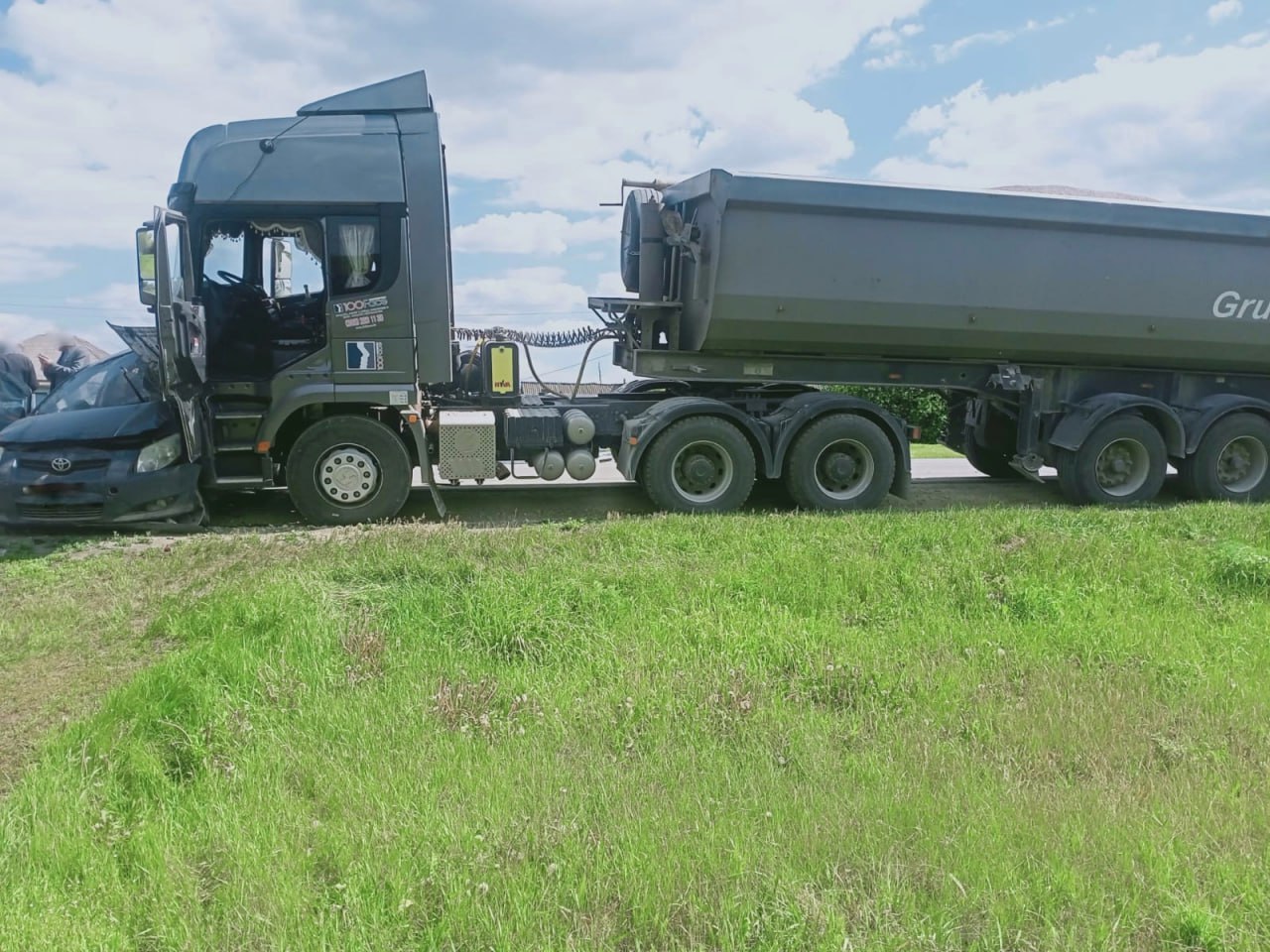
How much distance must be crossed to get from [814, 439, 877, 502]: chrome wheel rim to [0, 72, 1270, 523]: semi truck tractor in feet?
0.07

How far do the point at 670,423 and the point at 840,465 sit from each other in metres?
1.76

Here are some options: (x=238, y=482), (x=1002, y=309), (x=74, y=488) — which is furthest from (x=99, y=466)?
(x=1002, y=309)

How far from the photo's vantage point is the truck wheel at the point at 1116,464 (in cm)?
954

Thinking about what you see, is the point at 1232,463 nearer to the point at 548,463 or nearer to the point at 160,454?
the point at 548,463

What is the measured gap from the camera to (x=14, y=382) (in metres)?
11.4

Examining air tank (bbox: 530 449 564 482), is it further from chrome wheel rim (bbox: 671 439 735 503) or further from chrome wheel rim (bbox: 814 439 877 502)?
chrome wheel rim (bbox: 814 439 877 502)

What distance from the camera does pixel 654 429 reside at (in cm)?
851

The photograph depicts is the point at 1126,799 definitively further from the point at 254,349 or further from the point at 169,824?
the point at 254,349

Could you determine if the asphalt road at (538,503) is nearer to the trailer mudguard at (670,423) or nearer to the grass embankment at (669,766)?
the trailer mudguard at (670,423)

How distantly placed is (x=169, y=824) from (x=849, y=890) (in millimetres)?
2167

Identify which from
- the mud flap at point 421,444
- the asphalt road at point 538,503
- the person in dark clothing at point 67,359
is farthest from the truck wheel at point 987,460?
the person in dark clothing at point 67,359

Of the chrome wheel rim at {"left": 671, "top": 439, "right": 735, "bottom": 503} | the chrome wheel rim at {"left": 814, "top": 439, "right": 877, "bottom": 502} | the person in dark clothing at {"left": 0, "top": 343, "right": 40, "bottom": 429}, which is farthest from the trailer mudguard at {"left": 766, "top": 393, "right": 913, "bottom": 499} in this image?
the person in dark clothing at {"left": 0, "top": 343, "right": 40, "bottom": 429}

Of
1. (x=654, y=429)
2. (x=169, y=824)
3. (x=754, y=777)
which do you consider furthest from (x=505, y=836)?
(x=654, y=429)

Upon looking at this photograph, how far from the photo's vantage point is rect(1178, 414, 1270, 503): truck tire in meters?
9.84
